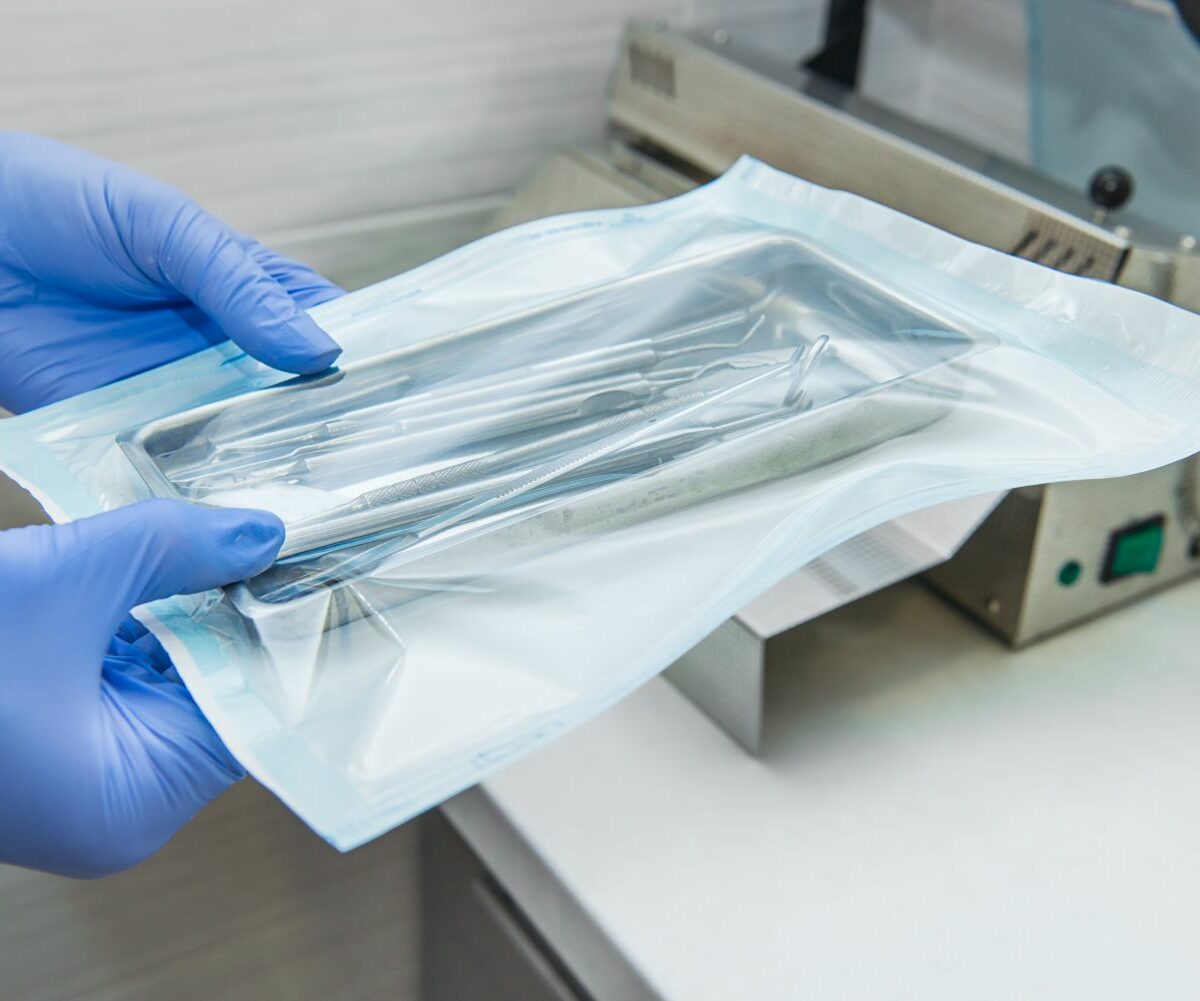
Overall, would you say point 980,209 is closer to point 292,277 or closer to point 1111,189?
point 1111,189

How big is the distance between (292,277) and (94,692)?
29 centimetres

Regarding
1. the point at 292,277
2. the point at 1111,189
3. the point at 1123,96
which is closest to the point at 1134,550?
the point at 1111,189

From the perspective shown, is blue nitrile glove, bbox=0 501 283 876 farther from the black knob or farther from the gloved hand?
the black knob

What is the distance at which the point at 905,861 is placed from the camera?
59 cm

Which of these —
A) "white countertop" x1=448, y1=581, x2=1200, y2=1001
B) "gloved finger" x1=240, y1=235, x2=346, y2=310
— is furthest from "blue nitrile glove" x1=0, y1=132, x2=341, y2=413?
"white countertop" x1=448, y1=581, x2=1200, y2=1001

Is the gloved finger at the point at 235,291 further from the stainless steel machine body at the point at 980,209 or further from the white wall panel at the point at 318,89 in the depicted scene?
the stainless steel machine body at the point at 980,209

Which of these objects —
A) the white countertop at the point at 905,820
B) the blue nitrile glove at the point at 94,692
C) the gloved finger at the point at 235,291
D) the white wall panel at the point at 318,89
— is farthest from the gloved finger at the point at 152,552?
the white wall panel at the point at 318,89

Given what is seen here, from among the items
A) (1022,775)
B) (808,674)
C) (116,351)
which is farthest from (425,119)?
(1022,775)

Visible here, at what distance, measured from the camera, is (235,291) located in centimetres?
58

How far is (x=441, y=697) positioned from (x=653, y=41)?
600 mm

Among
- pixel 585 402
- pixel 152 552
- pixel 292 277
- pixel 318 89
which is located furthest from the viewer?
pixel 318 89

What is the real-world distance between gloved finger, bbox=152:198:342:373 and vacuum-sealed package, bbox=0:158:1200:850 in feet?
0.05

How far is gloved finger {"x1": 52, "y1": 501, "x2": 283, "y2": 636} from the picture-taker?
434 mm

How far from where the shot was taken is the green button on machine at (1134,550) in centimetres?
70
